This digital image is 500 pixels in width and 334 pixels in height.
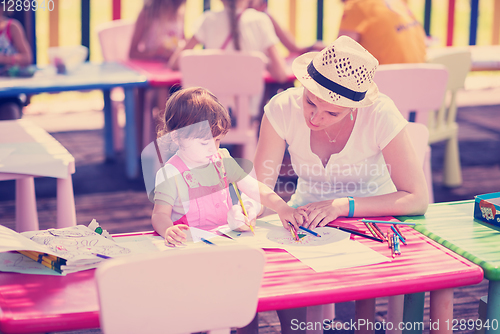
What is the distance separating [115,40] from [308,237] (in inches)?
127

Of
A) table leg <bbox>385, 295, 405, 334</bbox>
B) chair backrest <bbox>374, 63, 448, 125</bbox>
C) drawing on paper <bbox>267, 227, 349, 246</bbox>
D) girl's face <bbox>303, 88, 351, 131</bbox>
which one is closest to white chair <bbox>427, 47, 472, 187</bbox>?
chair backrest <bbox>374, 63, 448, 125</bbox>

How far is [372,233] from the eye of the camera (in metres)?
1.43

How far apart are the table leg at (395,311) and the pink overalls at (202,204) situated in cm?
66

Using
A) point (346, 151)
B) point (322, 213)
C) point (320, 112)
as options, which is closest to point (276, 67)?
point (346, 151)

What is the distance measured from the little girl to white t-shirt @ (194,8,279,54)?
1.98m

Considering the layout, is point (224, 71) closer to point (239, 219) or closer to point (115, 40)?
point (115, 40)

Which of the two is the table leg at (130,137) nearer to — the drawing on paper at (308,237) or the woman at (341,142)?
the woman at (341,142)

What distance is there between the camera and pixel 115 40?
4.21 m

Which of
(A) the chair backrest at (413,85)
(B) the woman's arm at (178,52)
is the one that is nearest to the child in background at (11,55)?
(B) the woman's arm at (178,52)

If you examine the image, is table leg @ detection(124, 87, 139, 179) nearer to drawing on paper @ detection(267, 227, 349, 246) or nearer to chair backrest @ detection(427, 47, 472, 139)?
chair backrest @ detection(427, 47, 472, 139)

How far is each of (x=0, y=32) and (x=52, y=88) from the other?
0.71m

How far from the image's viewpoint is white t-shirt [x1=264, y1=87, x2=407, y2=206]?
167cm

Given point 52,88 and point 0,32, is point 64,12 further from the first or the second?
point 52,88

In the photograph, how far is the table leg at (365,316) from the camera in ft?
5.35
